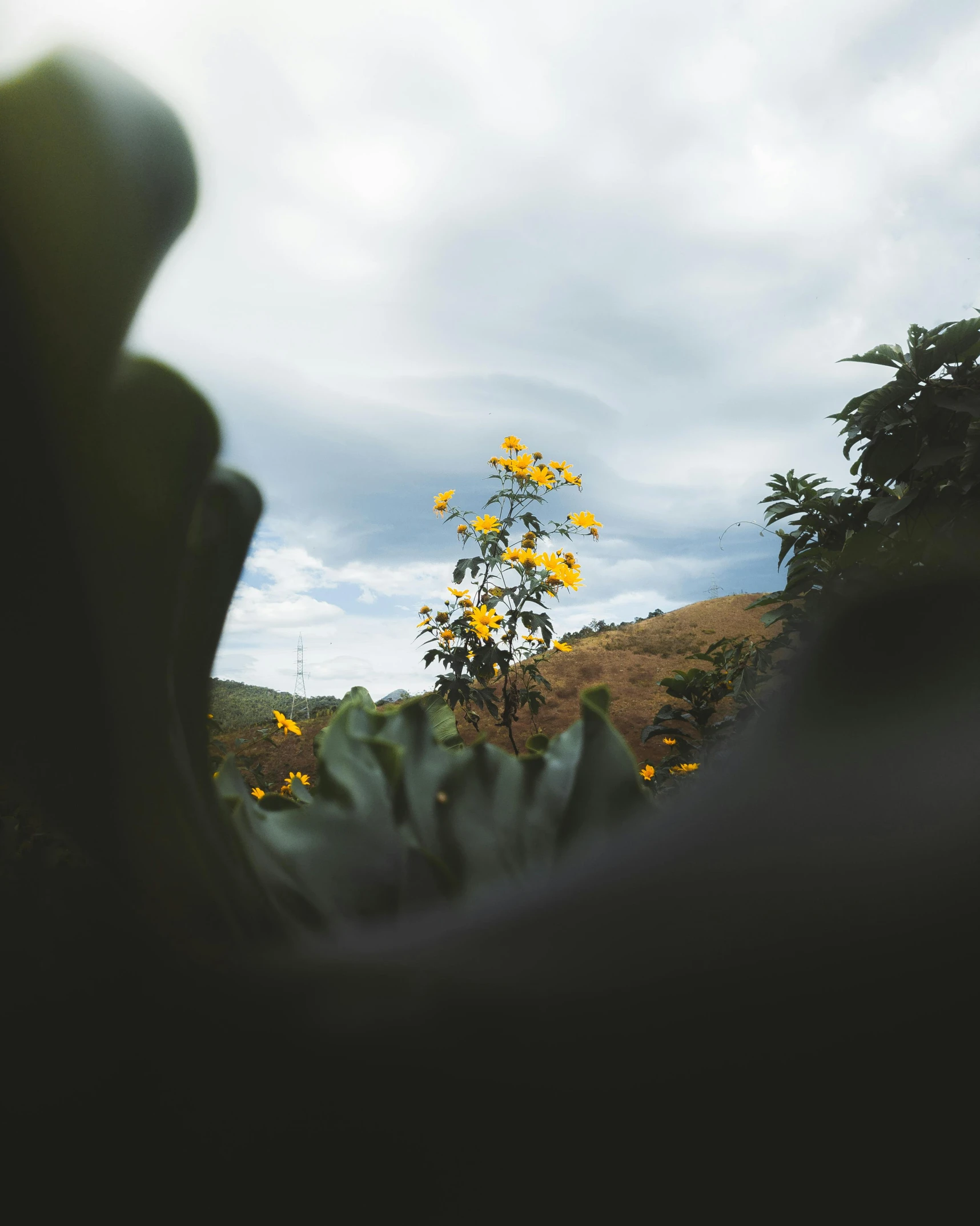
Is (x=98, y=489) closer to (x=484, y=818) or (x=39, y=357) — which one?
(x=39, y=357)

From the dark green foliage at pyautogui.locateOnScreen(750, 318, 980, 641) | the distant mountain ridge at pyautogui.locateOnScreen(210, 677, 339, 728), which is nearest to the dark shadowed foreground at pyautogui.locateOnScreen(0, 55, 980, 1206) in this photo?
the distant mountain ridge at pyautogui.locateOnScreen(210, 677, 339, 728)

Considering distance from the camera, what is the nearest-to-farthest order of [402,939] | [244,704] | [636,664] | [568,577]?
[402,939] → [244,704] → [568,577] → [636,664]

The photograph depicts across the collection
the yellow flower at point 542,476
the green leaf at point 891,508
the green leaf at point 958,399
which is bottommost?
the green leaf at point 891,508

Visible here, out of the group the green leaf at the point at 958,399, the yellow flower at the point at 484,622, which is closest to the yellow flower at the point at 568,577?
the yellow flower at the point at 484,622

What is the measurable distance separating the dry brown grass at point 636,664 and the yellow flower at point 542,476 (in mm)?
763

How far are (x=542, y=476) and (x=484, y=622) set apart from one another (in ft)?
2.03

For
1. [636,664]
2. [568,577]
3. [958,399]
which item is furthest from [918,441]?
[636,664]

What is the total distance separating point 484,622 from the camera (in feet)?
8.27

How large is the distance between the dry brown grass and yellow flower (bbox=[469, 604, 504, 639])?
0.43 m

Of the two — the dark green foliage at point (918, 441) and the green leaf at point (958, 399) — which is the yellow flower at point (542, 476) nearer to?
the dark green foliage at point (918, 441)

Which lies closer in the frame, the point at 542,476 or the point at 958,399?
the point at 958,399

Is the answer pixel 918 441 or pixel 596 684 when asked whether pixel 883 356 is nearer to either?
pixel 918 441

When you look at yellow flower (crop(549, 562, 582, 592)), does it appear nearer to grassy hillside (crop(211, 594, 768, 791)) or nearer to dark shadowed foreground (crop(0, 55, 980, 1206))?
grassy hillside (crop(211, 594, 768, 791))

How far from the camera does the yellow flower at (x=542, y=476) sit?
8.91 feet
